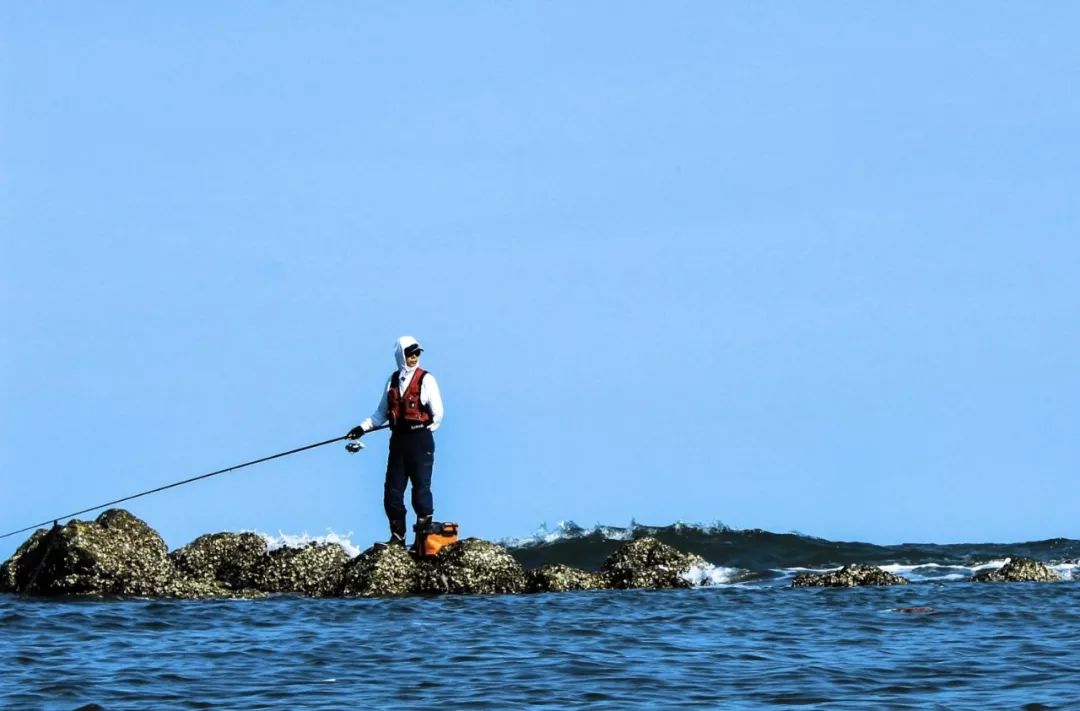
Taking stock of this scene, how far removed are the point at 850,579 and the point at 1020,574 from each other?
269cm

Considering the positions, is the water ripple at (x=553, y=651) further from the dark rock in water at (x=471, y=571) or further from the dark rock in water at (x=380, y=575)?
the dark rock in water at (x=380, y=575)

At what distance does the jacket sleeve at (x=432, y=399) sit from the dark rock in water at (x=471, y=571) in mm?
1616

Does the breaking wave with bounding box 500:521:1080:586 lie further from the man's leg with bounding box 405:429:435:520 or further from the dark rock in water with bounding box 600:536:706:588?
the man's leg with bounding box 405:429:435:520

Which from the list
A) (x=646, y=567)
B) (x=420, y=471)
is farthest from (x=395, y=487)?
(x=646, y=567)

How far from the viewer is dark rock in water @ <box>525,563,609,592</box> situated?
1834 cm

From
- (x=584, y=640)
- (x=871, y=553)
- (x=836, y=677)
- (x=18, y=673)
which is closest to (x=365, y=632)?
(x=584, y=640)

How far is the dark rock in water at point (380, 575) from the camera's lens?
1762 cm

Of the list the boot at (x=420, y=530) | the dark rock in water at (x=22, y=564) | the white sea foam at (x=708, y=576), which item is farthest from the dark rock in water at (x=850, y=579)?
the dark rock in water at (x=22, y=564)

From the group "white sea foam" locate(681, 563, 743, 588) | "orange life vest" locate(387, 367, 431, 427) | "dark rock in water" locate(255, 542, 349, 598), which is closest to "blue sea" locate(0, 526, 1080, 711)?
"white sea foam" locate(681, 563, 743, 588)

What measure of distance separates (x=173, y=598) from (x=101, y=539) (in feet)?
4.08

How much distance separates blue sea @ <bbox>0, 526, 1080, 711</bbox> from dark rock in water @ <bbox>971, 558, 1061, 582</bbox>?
3.03 ft

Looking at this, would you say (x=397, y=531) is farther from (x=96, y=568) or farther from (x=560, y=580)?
(x=96, y=568)

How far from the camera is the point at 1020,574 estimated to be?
19797 mm

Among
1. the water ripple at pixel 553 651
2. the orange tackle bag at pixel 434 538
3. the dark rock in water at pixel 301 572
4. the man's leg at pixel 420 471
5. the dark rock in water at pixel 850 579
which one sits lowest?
the water ripple at pixel 553 651
